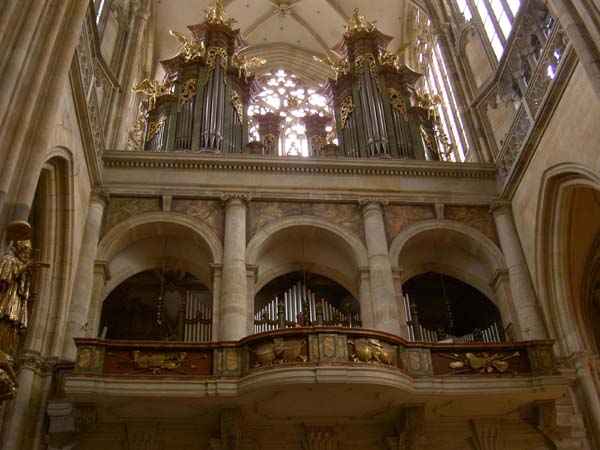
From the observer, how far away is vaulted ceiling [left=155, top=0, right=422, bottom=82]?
2378 centimetres

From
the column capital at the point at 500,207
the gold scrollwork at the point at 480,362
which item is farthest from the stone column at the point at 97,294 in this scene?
the column capital at the point at 500,207

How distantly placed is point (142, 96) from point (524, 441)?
15.5 m

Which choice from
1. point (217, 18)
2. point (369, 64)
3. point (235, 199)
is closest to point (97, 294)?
point (235, 199)

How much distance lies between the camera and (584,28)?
10688 millimetres

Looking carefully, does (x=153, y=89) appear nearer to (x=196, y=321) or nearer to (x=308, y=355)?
(x=196, y=321)

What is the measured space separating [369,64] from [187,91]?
5219mm

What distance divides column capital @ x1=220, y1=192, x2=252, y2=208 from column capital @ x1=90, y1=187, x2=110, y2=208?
7.93ft

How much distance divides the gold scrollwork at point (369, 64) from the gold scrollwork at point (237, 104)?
3304 millimetres

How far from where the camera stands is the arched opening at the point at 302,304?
45.0ft

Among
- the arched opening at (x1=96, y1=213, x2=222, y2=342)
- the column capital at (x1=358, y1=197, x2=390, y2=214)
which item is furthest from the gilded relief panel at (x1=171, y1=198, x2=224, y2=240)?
the column capital at (x1=358, y1=197, x2=390, y2=214)

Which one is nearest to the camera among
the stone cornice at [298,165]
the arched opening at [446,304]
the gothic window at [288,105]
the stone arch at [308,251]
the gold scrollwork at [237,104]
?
the stone arch at [308,251]

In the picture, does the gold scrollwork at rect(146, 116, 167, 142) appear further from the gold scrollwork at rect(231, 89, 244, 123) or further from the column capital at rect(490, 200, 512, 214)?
the column capital at rect(490, 200, 512, 214)

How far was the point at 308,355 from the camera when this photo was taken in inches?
390

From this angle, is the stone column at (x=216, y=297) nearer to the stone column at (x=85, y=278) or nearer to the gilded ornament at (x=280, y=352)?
the gilded ornament at (x=280, y=352)
